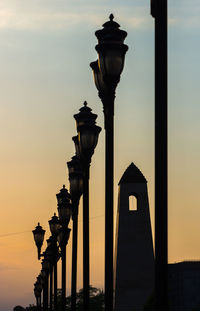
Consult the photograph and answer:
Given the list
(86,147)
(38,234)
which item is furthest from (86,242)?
(38,234)

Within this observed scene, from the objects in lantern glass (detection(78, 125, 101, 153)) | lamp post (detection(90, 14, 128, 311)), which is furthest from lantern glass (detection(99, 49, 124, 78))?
lantern glass (detection(78, 125, 101, 153))

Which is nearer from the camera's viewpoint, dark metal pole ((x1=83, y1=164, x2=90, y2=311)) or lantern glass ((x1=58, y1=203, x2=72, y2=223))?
dark metal pole ((x1=83, y1=164, x2=90, y2=311))

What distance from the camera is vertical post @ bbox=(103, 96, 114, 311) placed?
553 inches

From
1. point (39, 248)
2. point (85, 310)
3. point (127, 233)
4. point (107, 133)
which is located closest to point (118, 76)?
point (107, 133)

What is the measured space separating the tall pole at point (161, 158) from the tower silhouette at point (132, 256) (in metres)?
70.2

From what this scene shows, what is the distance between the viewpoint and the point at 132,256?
80.3 meters

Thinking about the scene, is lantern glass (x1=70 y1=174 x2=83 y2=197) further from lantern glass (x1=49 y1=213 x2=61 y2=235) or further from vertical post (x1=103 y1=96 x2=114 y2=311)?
lantern glass (x1=49 y1=213 x2=61 y2=235)

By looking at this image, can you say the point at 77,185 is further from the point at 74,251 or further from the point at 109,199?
the point at 109,199

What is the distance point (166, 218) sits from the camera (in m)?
9.94

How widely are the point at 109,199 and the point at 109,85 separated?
1.80m

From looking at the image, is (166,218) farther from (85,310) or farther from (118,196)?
(118,196)

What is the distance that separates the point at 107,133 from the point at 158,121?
471cm

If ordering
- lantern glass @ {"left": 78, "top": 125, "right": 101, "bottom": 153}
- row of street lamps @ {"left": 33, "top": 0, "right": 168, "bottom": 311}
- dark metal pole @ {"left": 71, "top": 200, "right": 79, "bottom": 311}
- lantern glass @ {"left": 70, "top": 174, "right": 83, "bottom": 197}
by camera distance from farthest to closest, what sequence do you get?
dark metal pole @ {"left": 71, "top": 200, "right": 79, "bottom": 311} < lantern glass @ {"left": 70, "top": 174, "right": 83, "bottom": 197} < lantern glass @ {"left": 78, "top": 125, "right": 101, "bottom": 153} < row of street lamps @ {"left": 33, "top": 0, "right": 168, "bottom": 311}

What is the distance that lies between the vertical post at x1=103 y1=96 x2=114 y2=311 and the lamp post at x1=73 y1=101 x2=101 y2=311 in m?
1.70
